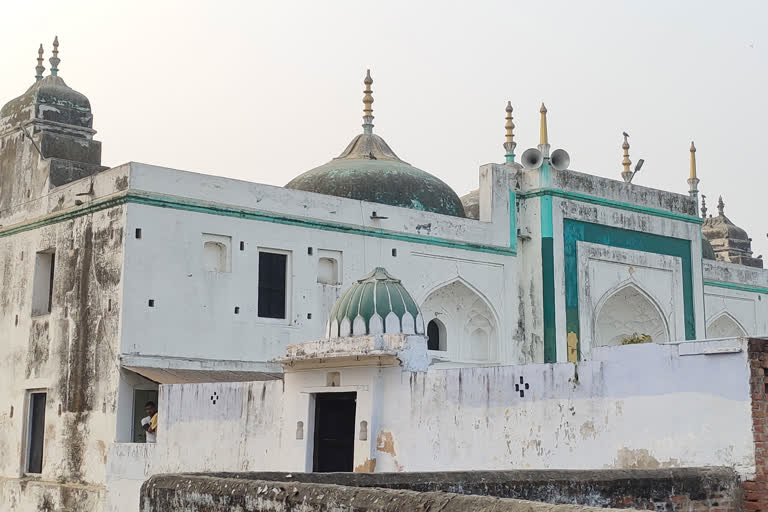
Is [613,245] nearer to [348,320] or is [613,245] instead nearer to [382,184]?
[382,184]

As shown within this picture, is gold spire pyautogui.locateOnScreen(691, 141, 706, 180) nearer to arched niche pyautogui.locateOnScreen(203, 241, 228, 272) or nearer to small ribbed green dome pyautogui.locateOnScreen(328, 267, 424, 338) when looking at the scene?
arched niche pyautogui.locateOnScreen(203, 241, 228, 272)

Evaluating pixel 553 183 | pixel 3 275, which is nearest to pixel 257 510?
pixel 3 275

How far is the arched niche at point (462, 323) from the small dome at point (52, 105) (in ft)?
21.5

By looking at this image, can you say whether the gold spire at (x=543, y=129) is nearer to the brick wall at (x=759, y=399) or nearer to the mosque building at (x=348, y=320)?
the mosque building at (x=348, y=320)

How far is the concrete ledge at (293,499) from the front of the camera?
13.0 ft

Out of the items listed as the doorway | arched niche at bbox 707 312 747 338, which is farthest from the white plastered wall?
the doorway

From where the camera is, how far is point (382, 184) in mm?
18891

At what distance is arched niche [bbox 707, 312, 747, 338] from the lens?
920 inches

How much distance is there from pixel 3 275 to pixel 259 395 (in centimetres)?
692

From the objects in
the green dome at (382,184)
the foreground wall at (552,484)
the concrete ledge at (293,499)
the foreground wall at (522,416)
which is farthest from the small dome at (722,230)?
the concrete ledge at (293,499)

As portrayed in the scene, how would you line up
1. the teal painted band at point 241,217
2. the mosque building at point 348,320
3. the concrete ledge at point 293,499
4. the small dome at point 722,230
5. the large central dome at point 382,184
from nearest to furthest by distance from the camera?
1. the concrete ledge at point 293,499
2. the mosque building at point 348,320
3. the teal painted band at point 241,217
4. the large central dome at point 382,184
5. the small dome at point 722,230

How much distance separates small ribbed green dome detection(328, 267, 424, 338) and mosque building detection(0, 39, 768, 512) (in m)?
0.02

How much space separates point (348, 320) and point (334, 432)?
1.19 metres

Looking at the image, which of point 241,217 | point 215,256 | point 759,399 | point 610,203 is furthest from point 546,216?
point 759,399
